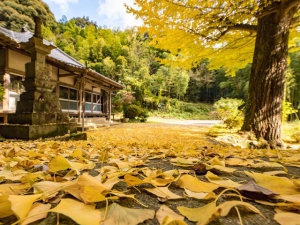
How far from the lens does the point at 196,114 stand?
94.4 feet

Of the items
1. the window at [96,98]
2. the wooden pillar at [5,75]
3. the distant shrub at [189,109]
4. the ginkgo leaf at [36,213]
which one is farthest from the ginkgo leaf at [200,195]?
the distant shrub at [189,109]

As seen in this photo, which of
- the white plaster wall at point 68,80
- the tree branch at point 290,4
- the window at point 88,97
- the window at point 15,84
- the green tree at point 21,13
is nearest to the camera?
the tree branch at point 290,4

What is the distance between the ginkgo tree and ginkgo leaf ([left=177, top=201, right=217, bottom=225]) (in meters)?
3.46

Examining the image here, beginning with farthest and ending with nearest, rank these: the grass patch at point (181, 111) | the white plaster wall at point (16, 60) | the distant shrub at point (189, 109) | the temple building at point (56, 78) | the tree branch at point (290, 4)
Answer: the distant shrub at point (189, 109) → the grass patch at point (181, 111) → the white plaster wall at point (16, 60) → the temple building at point (56, 78) → the tree branch at point (290, 4)

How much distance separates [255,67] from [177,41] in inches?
77.2

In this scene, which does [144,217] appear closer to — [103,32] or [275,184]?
[275,184]

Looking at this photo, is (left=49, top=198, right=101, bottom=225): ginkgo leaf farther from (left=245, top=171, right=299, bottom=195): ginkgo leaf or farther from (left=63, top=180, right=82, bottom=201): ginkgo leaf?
(left=245, top=171, right=299, bottom=195): ginkgo leaf

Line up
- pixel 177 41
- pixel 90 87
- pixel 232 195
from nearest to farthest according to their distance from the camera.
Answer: pixel 232 195 → pixel 177 41 → pixel 90 87

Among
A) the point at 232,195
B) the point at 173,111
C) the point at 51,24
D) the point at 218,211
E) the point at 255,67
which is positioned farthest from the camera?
the point at 51,24

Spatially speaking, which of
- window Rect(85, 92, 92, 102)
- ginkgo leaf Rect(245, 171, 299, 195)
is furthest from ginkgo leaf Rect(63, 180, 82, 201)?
window Rect(85, 92, 92, 102)

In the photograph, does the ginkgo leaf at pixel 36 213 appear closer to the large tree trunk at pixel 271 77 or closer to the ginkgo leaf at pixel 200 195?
the ginkgo leaf at pixel 200 195

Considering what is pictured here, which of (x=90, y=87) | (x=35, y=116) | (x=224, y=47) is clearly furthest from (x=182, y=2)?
(x=90, y=87)

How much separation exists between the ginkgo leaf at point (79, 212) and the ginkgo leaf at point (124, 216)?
2 cm

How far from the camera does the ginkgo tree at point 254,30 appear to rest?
318 cm
